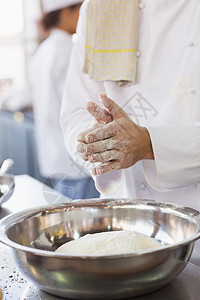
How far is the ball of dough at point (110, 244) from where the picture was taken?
93 cm

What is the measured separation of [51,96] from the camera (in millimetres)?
3500

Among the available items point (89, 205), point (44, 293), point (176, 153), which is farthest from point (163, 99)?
point (44, 293)

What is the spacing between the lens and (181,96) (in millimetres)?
1525

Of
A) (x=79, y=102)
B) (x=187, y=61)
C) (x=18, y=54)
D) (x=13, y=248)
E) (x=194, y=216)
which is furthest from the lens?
(x=18, y=54)

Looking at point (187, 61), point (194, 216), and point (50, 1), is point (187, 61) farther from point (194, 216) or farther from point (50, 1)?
point (50, 1)

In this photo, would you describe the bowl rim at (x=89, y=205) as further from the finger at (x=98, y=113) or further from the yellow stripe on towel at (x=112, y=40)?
the yellow stripe on towel at (x=112, y=40)

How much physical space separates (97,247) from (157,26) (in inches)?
35.6

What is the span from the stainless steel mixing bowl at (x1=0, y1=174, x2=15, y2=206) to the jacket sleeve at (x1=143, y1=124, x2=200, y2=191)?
54 centimetres

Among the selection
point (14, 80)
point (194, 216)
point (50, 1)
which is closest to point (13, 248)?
point (194, 216)

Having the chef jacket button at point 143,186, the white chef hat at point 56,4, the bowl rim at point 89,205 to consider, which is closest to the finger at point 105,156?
the bowl rim at point 89,205

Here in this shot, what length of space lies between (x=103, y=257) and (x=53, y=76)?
8.80 feet

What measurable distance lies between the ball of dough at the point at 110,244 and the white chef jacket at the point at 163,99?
43cm

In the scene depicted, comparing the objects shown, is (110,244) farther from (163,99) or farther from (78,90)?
(78,90)

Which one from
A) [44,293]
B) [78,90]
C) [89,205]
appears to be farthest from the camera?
[78,90]
